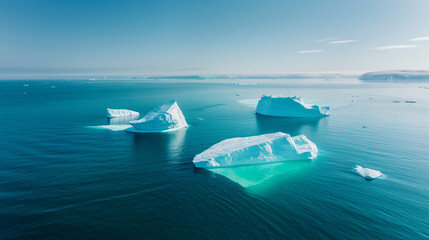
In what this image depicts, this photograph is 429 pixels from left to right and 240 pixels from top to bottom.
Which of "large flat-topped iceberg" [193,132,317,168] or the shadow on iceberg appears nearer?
"large flat-topped iceberg" [193,132,317,168]

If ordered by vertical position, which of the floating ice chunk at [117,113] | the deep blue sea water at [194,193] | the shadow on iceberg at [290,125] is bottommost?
the deep blue sea water at [194,193]

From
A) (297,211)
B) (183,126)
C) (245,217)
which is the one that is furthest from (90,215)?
(183,126)

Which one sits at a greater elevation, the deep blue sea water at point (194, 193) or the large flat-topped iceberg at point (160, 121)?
the large flat-topped iceberg at point (160, 121)

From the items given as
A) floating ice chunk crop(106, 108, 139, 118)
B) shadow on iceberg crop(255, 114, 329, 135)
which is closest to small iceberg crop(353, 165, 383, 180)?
shadow on iceberg crop(255, 114, 329, 135)

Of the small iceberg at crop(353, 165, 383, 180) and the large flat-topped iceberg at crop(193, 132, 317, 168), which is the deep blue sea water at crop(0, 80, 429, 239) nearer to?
the small iceberg at crop(353, 165, 383, 180)

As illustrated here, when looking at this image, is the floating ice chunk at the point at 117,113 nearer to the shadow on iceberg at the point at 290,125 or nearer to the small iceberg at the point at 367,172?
the shadow on iceberg at the point at 290,125

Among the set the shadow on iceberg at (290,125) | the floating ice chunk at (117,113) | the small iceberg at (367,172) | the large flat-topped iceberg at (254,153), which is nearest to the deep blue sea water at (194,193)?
the small iceberg at (367,172)

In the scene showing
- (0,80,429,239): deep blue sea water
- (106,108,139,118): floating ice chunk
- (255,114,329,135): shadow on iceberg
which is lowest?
(0,80,429,239): deep blue sea water
